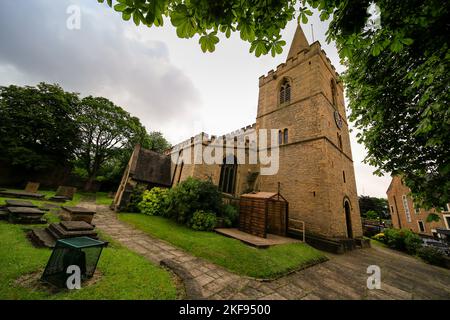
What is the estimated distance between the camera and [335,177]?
12.0 meters

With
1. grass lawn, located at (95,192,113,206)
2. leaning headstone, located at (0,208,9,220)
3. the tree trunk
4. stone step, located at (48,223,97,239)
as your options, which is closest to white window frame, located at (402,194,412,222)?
stone step, located at (48,223,97,239)

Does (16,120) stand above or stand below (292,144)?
above

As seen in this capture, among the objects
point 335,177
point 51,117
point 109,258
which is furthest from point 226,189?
point 51,117

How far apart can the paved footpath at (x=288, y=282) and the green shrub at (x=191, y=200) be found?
292 cm

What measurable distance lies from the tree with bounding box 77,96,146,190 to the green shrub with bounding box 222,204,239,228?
22494mm

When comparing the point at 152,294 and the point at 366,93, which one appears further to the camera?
the point at 366,93

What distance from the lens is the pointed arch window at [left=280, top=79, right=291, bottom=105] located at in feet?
50.2

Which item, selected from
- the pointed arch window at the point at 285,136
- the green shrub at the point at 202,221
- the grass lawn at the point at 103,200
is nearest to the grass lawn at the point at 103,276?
the green shrub at the point at 202,221

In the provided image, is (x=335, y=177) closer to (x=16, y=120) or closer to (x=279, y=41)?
(x=279, y=41)

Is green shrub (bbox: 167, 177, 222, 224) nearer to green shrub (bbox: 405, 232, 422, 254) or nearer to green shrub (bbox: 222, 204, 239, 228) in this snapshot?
green shrub (bbox: 222, 204, 239, 228)
